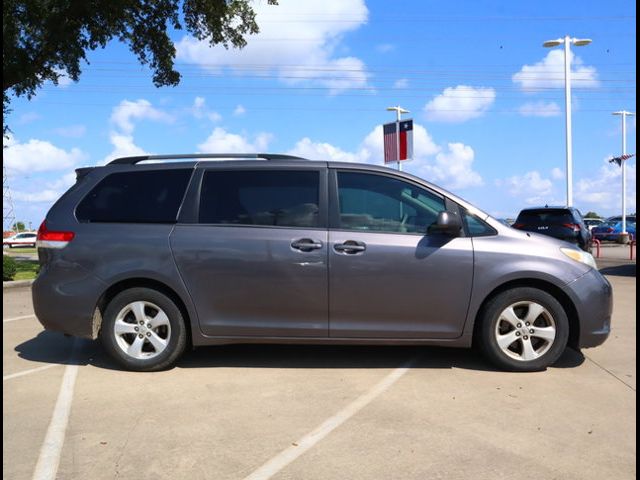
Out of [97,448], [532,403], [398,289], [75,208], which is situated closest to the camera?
[97,448]

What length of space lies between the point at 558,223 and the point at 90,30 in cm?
1327

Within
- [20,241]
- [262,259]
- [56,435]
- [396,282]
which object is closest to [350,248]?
[396,282]

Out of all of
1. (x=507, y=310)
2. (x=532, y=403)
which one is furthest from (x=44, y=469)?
(x=507, y=310)

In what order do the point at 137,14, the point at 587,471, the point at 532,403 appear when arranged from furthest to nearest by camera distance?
the point at 137,14
the point at 532,403
the point at 587,471

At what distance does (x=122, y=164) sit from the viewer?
5.52 m

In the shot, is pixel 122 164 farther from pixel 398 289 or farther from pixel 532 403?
pixel 532 403

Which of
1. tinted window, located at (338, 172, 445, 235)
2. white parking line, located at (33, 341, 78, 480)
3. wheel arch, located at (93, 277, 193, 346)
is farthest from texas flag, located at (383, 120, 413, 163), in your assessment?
white parking line, located at (33, 341, 78, 480)

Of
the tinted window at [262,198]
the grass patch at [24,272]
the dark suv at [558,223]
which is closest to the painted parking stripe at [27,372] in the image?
the tinted window at [262,198]

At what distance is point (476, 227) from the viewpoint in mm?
5109

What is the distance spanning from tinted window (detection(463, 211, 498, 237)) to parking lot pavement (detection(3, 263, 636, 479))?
124 centimetres

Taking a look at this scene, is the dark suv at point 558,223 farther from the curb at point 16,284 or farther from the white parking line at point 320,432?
the curb at point 16,284

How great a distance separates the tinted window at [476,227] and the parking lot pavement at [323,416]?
4.08 ft

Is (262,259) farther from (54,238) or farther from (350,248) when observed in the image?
(54,238)

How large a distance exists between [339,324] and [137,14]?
14555mm
